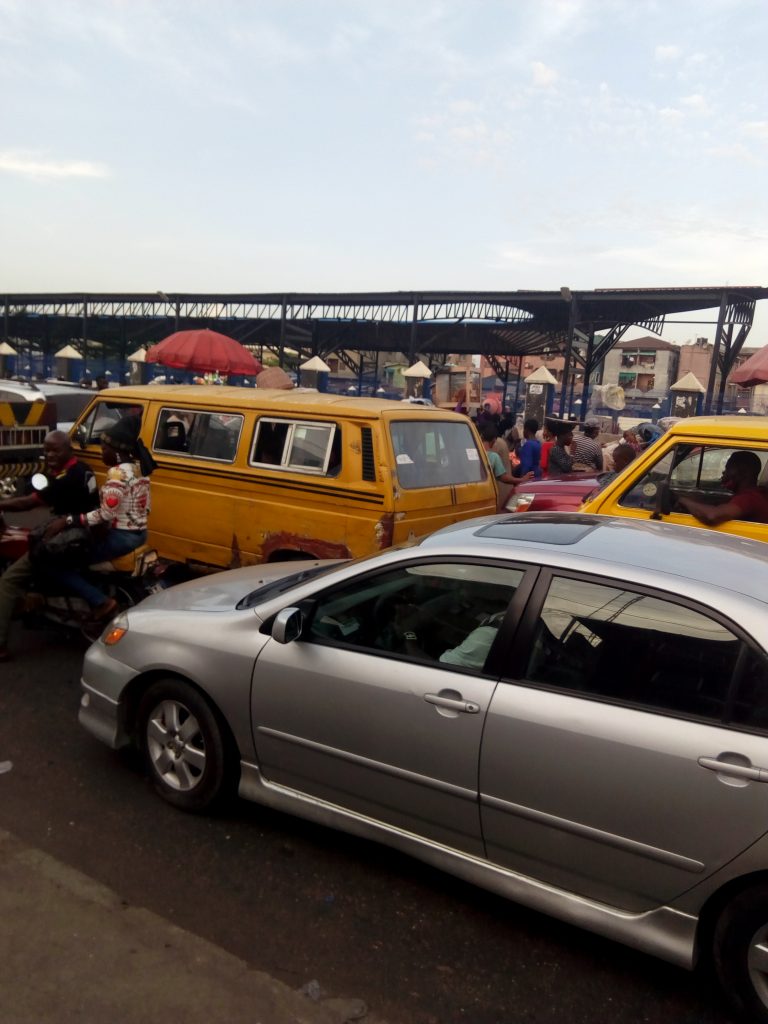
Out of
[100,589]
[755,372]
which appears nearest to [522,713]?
[100,589]

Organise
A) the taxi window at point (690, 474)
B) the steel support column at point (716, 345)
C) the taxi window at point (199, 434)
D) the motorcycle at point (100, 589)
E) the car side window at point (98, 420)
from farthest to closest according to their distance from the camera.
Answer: the steel support column at point (716, 345), the car side window at point (98, 420), the taxi window at point (199, 434), the motorcycle at point (100, 589), the taxi window at point (690, 474)

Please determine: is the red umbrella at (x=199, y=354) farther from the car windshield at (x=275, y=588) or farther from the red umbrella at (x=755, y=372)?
the car windshield at (x=275, y=588)

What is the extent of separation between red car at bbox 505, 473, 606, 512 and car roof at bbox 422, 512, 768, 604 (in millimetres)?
3138

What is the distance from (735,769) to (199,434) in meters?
5.33

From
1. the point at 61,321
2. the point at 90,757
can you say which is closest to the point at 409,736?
the point at 90,757

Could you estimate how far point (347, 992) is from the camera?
260 centimetres

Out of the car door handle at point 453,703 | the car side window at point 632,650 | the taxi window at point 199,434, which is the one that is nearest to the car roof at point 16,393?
the taxi window at point 199,434

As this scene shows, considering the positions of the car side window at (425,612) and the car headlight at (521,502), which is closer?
the car side window at (425,612)

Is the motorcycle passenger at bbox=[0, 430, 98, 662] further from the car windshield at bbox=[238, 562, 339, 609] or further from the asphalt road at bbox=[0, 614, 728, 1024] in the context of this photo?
the car windshield at bbox=[238, 562, 339, 609]

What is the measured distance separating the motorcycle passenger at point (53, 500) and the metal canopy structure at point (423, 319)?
1718 cm

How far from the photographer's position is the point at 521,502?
23.2 ft

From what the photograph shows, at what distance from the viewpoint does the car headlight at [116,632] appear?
381 cm

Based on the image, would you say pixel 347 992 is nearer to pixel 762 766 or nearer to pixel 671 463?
pixel 762 766

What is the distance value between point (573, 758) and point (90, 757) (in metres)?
2.72
